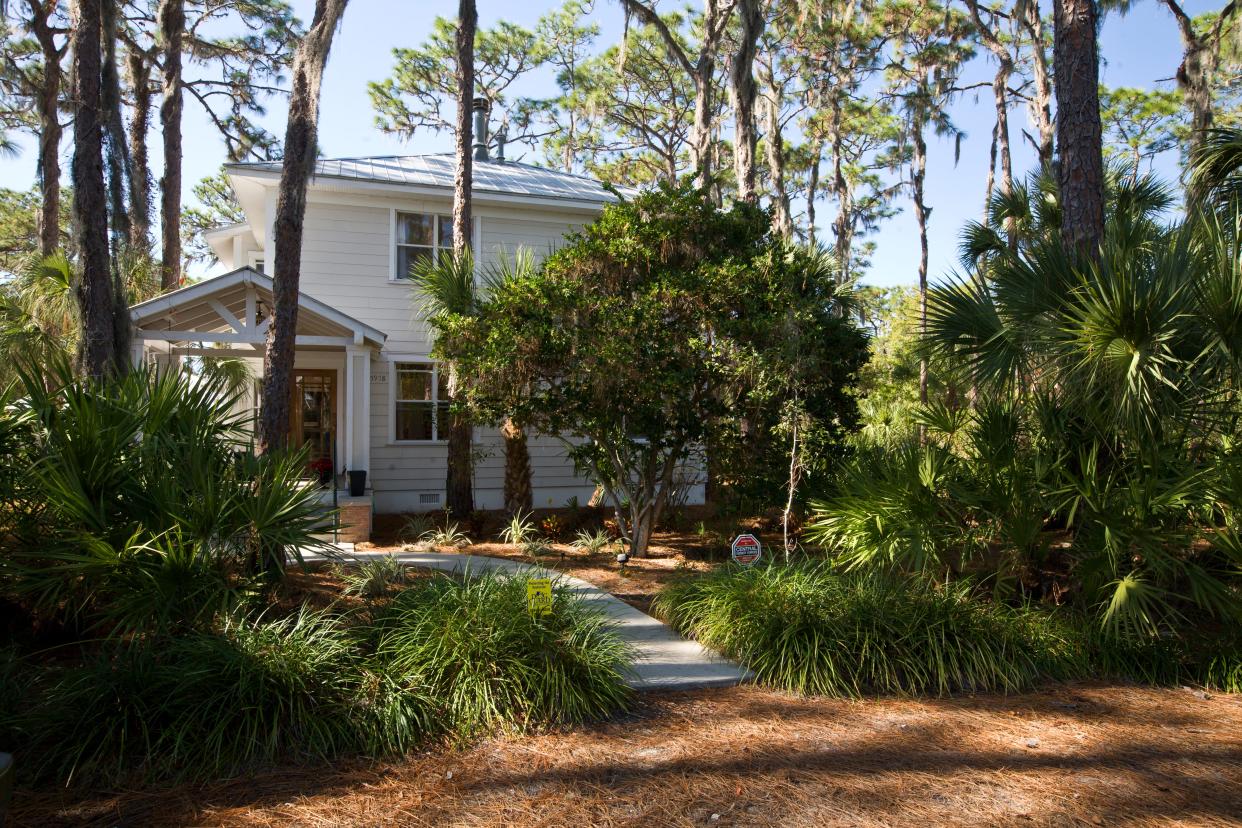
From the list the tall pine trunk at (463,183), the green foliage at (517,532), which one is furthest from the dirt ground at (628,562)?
the tall pine trunk at (463,183)

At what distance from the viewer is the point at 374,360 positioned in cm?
1397

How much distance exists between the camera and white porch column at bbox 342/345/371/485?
12344mm

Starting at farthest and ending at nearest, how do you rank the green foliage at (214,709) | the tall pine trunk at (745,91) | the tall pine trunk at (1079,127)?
the tall pine trunk at (745,91) < the tall pine trunk at (1079,127) < the green foliage at (214,709)

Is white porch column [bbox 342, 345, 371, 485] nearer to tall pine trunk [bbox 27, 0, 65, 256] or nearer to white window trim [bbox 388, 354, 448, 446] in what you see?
white window trim [bbox 388, 354, 448, 446]

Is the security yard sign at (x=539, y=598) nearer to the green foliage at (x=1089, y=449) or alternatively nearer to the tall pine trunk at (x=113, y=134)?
the green foliage at (x=1089, y=449)

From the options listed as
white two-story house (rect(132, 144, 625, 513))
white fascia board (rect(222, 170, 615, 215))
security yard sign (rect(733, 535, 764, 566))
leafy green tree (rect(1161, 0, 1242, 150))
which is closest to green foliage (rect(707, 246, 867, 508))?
security yard sign (rect(733, 535, 764, 566))

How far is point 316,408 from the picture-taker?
15.0 meters

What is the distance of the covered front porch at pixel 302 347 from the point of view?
37.1 ft

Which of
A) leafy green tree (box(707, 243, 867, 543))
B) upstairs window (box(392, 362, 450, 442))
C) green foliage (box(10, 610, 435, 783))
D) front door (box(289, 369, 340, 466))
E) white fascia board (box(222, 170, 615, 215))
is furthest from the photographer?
front door (box(289, 369, 340, 466))

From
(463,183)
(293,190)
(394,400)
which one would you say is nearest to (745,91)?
(463,183)

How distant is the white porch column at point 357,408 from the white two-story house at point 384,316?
0.02 meters

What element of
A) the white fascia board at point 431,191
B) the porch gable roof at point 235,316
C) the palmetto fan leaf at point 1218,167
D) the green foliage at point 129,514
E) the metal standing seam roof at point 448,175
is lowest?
the green foliage at point 129,514

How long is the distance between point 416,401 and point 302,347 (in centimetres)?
216

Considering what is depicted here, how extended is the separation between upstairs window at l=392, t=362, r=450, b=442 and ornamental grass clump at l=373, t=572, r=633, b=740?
348 inches
